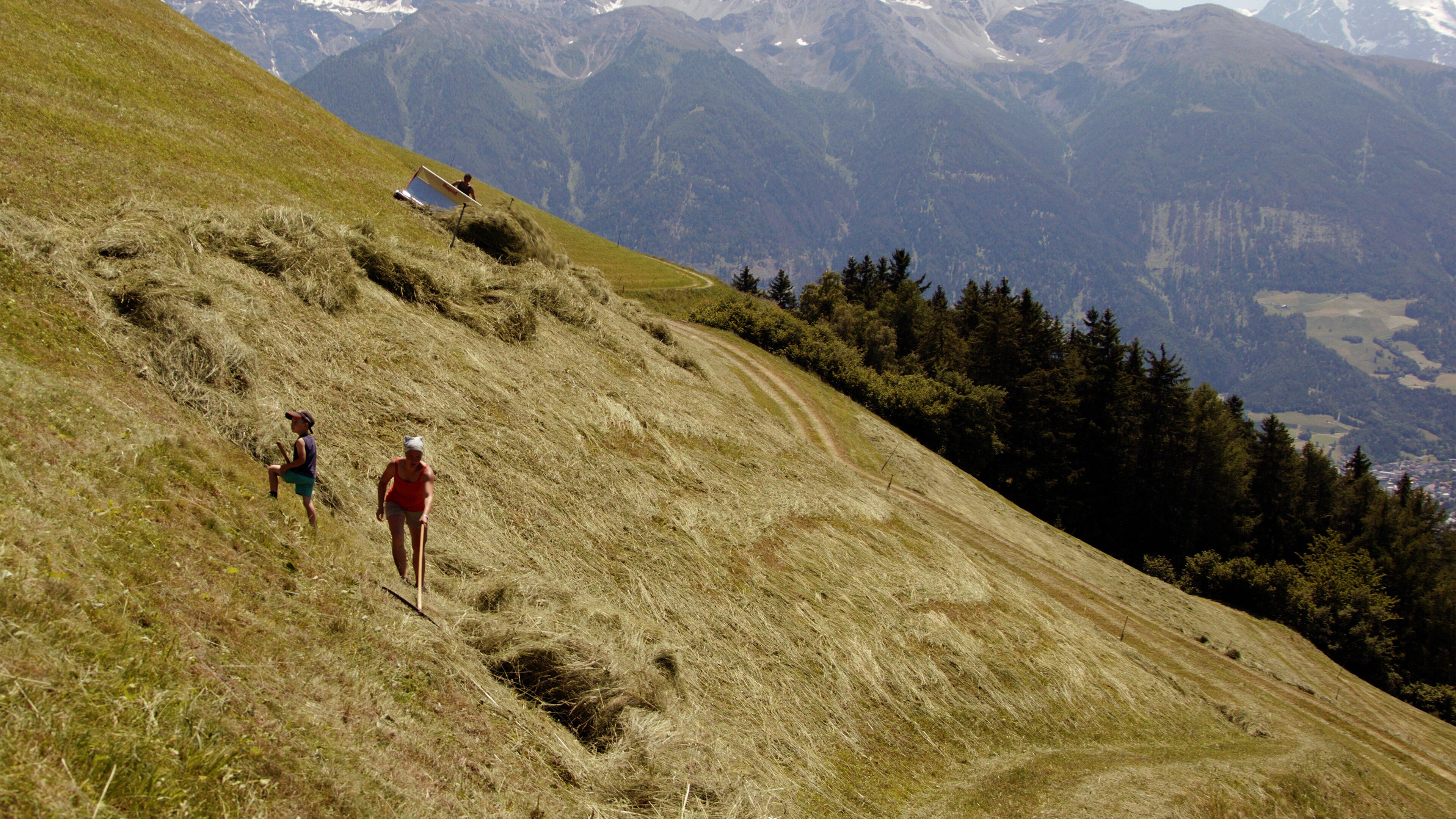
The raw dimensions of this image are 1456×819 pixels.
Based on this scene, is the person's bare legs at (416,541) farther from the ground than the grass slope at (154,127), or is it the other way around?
the grass slope at (154,127)

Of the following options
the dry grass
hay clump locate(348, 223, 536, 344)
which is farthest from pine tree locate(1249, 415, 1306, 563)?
hay clump locate(348, 223, 536, 344)

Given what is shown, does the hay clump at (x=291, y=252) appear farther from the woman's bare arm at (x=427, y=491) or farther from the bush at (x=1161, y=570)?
the bush at (x=1161, y=570)

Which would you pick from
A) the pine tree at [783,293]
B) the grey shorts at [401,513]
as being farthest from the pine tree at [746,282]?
the grey shorts at [401,513]

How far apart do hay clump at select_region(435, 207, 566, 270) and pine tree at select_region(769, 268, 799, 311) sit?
74.5 metres

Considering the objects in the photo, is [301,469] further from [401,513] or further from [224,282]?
[224,282]

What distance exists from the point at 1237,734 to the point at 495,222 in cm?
2826

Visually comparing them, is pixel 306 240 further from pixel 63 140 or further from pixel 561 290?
pixel 561 290

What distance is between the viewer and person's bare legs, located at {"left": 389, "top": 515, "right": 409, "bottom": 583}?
9219 mm

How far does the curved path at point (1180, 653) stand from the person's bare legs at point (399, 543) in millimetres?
24365

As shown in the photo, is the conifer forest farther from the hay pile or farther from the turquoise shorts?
the turquoise shorts

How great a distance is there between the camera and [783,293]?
11412 cm

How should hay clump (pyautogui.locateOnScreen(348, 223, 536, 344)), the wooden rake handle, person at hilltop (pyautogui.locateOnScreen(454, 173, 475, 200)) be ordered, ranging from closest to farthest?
the wooden rake handle → hay clump (pyautogui.locateOnScreen(348, 223, 536, 344)) → person at hilltop (pyautogui.locateOnScreen(454, 173, 475, 200))

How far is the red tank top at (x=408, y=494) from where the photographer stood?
9.15 m

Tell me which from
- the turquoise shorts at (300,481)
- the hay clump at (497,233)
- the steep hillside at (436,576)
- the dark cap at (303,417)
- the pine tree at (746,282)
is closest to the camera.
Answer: the steep hillside at (436,576)
